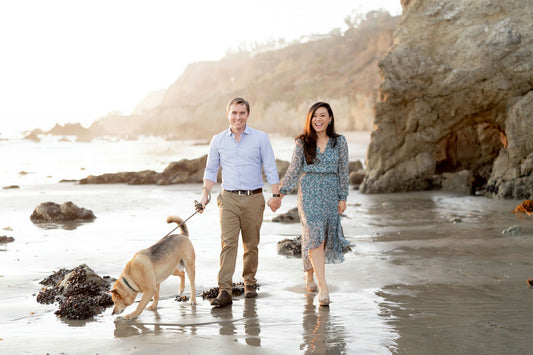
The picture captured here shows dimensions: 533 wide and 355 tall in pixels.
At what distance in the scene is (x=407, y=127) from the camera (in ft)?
58.4

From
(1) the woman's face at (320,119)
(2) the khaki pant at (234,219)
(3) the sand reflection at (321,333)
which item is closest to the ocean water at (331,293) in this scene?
(3) the sand reflection at (321,333)

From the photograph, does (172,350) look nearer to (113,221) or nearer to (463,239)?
(463,239)

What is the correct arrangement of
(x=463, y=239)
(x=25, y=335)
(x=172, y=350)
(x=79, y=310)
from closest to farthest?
(x=172, y=350)
(x=25, y=335)
(x=79, y=310)
(x=463, y=239)

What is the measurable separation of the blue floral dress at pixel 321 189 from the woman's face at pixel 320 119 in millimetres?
202

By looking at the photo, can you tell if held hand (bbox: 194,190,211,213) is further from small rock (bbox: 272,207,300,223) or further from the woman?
small rock (bbox: 272,207,300,223)

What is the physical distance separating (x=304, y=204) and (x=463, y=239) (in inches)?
172

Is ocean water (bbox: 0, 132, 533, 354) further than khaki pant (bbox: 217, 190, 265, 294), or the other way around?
khaki pant (bbox: 217, 190, 265, 294)

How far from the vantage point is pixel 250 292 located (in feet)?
21.2

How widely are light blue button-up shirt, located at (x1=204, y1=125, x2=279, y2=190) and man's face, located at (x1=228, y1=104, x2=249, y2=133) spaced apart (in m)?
0.10

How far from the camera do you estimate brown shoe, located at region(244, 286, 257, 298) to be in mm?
6457

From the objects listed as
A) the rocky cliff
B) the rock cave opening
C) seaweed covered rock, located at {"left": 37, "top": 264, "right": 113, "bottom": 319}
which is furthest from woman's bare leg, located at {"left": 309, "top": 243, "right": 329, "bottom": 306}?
the rocky cliff

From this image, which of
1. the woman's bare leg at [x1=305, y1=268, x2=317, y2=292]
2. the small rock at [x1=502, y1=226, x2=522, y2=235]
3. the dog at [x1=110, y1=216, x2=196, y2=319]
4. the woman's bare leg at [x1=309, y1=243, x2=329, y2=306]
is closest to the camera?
the dog at [x1=110, y1=216, x2=196, y2=319]

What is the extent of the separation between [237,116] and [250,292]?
6.43 ft

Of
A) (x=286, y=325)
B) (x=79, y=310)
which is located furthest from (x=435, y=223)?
(x=79, y=310)
